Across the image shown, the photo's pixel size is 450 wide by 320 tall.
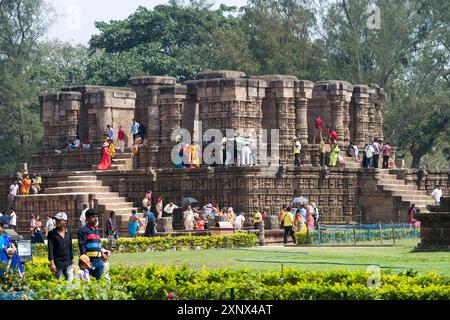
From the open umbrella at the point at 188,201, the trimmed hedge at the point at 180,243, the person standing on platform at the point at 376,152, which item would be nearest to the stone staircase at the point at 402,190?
the person standing on platform at the point at 376,152

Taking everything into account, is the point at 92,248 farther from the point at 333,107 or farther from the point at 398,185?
the point at 333,107

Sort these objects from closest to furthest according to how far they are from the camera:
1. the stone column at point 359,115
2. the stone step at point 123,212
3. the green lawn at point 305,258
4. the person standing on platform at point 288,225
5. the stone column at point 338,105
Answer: the green lawn at point 305,258, the person standing on platform at point 288,225, the stone step at point 123,212, the stone column at point 338,105, the stone column at point 359,115

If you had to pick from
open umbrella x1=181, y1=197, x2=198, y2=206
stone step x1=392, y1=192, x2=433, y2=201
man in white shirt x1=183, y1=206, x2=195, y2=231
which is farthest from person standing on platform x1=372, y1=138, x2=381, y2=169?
man in white shirt x1=183, y1=206, x2=195, y2=231

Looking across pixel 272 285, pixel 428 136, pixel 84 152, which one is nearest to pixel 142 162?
pixel 84 152

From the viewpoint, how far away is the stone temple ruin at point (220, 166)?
4684cm

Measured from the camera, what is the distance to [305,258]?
30438 mm

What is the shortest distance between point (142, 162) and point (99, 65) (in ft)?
98.4

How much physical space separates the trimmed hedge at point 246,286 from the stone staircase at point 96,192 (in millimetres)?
22567

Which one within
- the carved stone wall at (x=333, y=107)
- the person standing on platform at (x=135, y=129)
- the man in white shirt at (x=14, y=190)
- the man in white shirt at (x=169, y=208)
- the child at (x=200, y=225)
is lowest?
the child at (x=200, y=225)

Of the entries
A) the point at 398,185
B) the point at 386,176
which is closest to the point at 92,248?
the point at 398,185

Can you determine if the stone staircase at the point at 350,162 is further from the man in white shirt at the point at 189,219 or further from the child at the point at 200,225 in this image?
the man in white shirt at the point at 189,219

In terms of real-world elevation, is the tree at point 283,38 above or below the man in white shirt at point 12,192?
above
